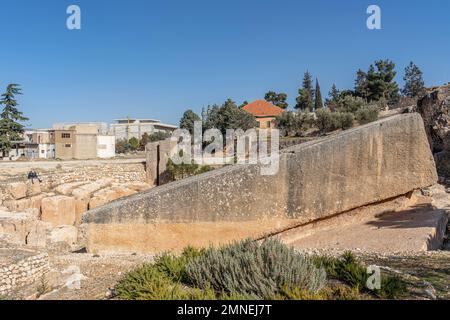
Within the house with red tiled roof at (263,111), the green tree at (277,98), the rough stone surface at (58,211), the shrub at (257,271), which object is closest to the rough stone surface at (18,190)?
the rough stone surface at (58,211)

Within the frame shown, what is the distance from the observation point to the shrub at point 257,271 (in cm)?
306

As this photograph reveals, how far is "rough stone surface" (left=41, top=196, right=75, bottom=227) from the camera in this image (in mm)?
11492

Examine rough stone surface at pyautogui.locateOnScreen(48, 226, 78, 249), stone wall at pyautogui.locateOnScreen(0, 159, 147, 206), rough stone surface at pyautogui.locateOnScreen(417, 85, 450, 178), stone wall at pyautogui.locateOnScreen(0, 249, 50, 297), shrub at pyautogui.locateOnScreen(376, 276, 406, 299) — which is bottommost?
rough stone surface at pyautogui.locateOnScreen(48, 226, 78, 249)

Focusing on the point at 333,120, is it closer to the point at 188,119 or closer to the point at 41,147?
the point at 188,119

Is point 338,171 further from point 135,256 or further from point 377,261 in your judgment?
point 135,256

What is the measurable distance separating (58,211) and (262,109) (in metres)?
38.7

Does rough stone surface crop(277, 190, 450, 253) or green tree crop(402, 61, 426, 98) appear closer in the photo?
rough stone surface crop(277, 190, 450, 253)

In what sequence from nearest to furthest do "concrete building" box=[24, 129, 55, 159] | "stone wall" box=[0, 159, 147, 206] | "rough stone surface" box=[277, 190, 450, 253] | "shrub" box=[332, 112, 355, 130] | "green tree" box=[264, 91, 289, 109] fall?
"rough stone surface" box=[277, 190, 450, 253]
"stone wall" box=[0, 159, 147, 206]
"shrub" box=[332, 112, 355, 130]
"concrete building" box=[24, 129, 55, 159]
"green tree" box=[264, 91, 289, 109]

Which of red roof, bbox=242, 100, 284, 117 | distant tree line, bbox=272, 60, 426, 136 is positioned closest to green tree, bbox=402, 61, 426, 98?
distant tree line, bbox=272, 60, 426, 136

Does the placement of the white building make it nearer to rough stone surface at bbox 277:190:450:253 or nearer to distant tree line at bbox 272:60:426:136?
distant tree line at bbox 272:60:426:136

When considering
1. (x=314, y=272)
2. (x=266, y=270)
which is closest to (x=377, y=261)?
(x=314, y=272)

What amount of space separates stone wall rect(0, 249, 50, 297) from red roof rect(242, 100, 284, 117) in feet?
138

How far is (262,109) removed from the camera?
47.8 meters

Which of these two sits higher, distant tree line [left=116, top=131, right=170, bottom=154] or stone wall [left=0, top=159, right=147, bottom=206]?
distant tree line [left=116, top=131, right=170, bottom=154]
